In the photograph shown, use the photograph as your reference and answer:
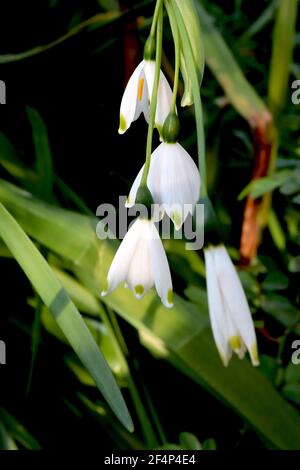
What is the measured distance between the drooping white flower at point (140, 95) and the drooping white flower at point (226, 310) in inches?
4.8

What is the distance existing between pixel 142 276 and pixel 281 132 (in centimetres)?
56

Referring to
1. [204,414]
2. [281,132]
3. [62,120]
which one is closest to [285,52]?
[281,132]

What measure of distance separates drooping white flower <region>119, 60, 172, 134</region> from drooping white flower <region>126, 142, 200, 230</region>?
43 mm

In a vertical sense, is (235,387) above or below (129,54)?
below

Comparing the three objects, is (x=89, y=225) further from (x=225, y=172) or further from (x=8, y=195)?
(x=225, y=172)

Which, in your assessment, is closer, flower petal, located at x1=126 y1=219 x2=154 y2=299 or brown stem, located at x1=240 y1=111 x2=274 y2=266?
flower petal, located at x1=126 y1=219 x2=154 y2=299

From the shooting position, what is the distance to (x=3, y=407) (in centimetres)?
95

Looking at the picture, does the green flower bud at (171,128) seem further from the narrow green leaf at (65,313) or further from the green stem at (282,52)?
the green stem at (282,52)

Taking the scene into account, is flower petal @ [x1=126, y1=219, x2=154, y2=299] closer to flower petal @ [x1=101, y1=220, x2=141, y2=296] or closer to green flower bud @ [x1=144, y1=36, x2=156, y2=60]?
flower petal @ [x1=101, y1=220, x2=141, y2=296]

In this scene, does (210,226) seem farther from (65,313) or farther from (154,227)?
(65,313)

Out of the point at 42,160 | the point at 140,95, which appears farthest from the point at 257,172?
the point at 140,95

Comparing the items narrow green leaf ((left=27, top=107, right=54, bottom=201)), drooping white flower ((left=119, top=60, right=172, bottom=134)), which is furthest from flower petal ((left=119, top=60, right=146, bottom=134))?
narrow green leaf ((left=27, top=107, right=54, bottom=201))

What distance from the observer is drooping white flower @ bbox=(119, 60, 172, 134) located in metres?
0.56

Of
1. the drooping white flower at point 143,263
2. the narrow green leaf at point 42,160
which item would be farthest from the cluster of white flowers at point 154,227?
the narrow green leaf at point 42,160
